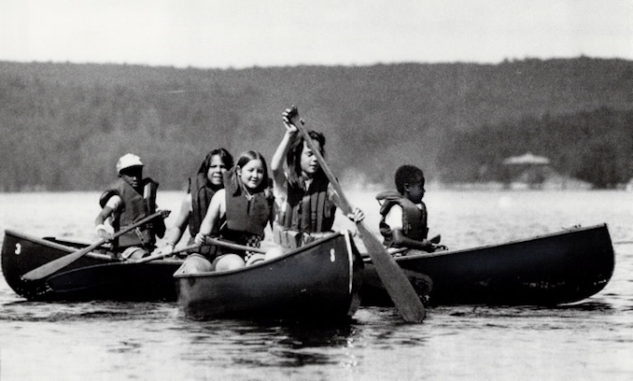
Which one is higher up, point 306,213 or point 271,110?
point 271,110

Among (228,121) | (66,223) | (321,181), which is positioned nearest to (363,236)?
(321,181)

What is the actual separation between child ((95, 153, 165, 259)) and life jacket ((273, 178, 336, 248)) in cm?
233

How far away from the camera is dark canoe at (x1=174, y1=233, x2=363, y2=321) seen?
31.0 ft

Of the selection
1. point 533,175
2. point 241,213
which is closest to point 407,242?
point 241,213

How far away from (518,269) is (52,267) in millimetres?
4108

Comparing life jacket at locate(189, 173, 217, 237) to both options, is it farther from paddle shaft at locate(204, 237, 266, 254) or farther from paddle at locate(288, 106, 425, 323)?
paddle at locate(288, 106, 425, 323)

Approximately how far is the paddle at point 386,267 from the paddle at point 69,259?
238cm

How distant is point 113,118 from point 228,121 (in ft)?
23.7

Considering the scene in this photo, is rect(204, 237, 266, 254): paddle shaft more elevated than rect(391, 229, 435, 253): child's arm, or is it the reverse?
rect(391, 229, 435, 253): child's arm

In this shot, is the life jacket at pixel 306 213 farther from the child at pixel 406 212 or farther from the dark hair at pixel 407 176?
the dark hair at pixel 407 176

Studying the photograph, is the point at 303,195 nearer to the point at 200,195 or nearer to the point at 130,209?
the point at 200,195

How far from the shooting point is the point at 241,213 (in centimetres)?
1022

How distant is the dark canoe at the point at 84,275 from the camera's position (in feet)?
38.9

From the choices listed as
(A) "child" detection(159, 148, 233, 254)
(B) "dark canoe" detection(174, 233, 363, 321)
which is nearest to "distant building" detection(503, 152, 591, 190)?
(A) "child" detection(159, 148, 233, 254)
